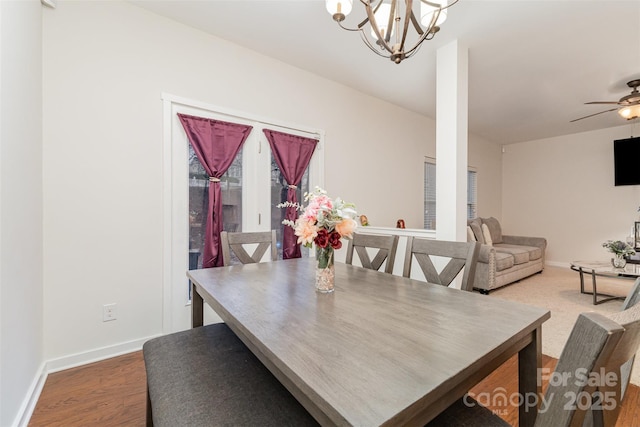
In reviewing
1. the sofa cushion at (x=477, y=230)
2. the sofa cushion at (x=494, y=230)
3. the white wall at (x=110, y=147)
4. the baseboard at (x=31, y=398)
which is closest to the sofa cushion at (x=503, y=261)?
the sofa cushion at (x=477, y=230)

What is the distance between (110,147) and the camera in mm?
2178

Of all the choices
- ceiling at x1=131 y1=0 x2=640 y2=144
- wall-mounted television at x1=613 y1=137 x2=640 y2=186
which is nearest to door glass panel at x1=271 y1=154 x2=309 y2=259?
ceiling at x1=131 y1=0 x2=640 y2=144

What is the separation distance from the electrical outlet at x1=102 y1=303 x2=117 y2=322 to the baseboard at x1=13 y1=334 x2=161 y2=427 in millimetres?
216

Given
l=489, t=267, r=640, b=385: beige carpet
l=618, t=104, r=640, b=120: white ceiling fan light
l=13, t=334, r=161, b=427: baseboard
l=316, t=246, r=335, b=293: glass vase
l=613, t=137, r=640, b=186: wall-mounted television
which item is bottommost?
l=489, t=267, r=640, b=385: beige carpet

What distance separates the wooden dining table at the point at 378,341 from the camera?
0.61m

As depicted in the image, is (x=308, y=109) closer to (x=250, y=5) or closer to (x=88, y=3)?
(x=250, y=5)

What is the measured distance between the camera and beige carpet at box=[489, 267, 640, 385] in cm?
256

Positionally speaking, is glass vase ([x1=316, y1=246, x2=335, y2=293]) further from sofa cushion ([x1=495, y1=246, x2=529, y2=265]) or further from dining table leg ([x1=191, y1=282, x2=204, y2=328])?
sofa cushion ([x1=495, y1=246, x2=529, y2=265])

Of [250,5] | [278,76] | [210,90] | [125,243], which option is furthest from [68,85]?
[278,76]

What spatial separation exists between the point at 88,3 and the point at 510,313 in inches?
129

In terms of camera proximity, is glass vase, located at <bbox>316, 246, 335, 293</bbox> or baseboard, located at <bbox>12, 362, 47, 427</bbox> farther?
baseboard, located at <bbox>12, 362, 47, 427</bbox>

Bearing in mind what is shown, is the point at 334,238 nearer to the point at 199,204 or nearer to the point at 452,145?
the point at 199,204

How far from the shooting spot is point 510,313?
1.06m

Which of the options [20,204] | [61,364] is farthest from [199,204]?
[61,364]
